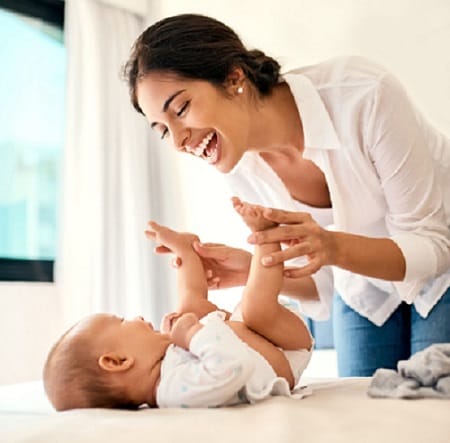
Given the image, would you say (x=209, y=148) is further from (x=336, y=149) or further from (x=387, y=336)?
(x=387, y=336)

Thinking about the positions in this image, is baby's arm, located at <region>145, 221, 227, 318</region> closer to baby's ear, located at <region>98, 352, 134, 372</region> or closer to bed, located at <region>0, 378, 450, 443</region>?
baby's ear, located at <region>98, 352, 134, 372</region>

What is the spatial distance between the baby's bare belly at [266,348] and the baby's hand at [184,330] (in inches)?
3.1

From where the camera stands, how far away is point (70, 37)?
10.0 ft

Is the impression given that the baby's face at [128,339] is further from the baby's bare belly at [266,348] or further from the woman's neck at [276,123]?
the woman's neck at [276,123]

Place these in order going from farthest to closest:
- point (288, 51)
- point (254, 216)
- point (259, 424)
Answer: point (288, 51), point (254, 216), point (259, 424)

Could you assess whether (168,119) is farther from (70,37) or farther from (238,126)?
(70,37)

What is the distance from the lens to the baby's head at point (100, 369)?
1090 millimetres

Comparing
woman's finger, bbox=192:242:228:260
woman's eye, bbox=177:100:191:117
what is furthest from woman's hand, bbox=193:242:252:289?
woman's eye, bbox=177:100:191:117

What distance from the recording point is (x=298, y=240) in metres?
1.21

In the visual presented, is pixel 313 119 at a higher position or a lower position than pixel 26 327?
higher

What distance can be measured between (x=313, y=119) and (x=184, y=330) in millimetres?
585

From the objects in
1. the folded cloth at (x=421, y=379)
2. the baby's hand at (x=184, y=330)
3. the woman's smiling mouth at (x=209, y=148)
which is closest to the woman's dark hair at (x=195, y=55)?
the woman's smiling mouth at (x=209, y=148)

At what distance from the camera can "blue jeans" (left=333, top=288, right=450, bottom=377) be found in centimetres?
149

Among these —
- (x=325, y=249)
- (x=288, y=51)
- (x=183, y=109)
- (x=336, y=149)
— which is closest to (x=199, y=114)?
(x=183, y=109)
